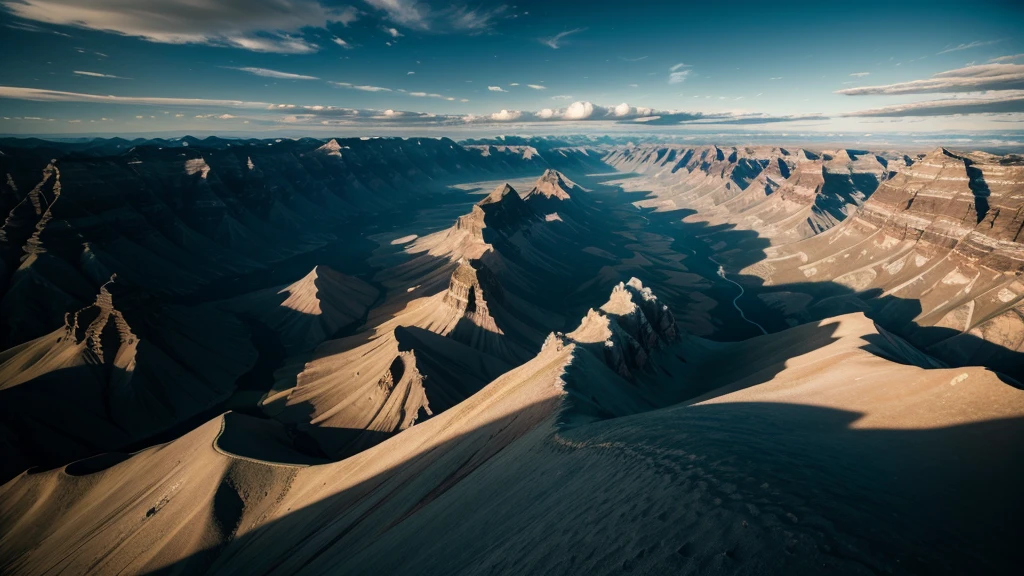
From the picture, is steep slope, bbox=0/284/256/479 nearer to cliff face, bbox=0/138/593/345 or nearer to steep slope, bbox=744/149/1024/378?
cliff face, bbox=0/138/593/345

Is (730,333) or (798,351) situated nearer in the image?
(798,351)

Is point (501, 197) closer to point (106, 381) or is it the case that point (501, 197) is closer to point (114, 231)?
point (114, 231)

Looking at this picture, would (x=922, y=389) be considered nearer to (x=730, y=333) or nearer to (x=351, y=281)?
(x=730, y=333)

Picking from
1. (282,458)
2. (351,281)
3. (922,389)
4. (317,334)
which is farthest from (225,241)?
(922,389)

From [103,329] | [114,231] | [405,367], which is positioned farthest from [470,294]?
[114,231]

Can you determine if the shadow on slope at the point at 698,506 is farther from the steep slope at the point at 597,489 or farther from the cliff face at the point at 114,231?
the cliff face at the point at 114,231

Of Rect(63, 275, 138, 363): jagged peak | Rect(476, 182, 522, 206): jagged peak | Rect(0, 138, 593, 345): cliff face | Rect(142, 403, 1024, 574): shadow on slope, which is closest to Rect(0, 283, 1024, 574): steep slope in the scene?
Rect(142, 403, 1024, 574): shadow on slope
